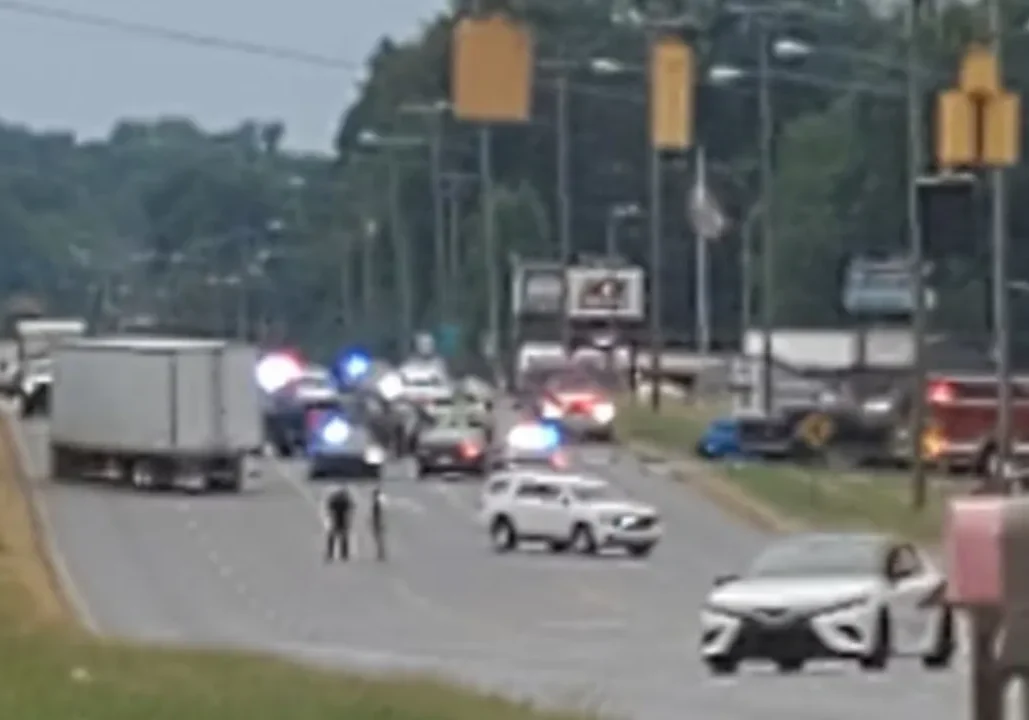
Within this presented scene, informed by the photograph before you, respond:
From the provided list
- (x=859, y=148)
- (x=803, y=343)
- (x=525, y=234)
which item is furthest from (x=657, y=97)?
(x=525, y=234)

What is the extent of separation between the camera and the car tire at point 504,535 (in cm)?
6719

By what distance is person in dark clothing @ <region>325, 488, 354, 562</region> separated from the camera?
208 feet

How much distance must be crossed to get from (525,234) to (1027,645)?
13769 centimetres

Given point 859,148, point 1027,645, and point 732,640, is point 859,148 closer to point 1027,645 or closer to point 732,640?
point 732,640

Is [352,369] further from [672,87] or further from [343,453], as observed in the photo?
[672,87]

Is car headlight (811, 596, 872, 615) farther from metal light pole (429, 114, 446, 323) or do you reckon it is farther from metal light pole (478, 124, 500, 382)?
metal light pole (429, 114, 446, 323)

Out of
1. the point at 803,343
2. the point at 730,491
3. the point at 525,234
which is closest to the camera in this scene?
the point at 730,491

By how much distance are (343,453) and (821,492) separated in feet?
40.0

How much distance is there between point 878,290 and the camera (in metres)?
116

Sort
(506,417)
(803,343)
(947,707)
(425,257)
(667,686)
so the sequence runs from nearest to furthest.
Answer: (947,707), (667,686), (506,417), (803,343), (425,257)

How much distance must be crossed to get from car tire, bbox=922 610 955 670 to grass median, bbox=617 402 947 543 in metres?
24.7

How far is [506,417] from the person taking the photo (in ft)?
332

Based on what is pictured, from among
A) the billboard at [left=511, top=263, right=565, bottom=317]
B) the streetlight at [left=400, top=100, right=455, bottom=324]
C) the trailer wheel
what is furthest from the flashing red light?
the streetlight at [left=400, top=100, right=455, bottom=324]

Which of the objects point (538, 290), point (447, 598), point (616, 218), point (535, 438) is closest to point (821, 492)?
point (535, 438)
